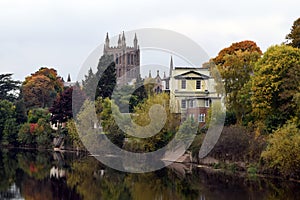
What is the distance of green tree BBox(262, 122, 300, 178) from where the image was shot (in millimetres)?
29953

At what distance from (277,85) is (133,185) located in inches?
416

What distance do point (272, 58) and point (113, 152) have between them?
20402 millimetres

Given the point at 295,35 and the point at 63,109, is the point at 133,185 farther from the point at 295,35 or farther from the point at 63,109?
the point at 63,109

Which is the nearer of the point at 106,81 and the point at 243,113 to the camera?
the point at 243,113

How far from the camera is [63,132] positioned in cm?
6316

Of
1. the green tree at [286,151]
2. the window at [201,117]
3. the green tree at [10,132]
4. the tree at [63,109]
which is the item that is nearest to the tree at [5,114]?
the green tree at [10,132]

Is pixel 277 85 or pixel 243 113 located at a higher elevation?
pixel 277 85

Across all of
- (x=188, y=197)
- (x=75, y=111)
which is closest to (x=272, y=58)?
(x=188, y=197)

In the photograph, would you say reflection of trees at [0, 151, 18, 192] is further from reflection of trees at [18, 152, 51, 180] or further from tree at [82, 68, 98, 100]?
tree at [82, 68, 98, 100]

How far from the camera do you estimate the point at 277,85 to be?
34.5 metres

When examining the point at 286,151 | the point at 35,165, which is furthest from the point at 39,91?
the point at 286,151

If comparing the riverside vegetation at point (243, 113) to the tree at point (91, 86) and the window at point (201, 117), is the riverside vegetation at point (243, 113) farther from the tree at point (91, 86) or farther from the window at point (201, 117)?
the window at point (201, 117)

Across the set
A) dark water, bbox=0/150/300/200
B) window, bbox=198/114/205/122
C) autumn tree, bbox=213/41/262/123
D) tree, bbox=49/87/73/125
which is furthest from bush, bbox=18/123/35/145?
autumn tree, bbox=213/41/262/123

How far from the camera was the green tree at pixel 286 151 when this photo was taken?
2995 cm
